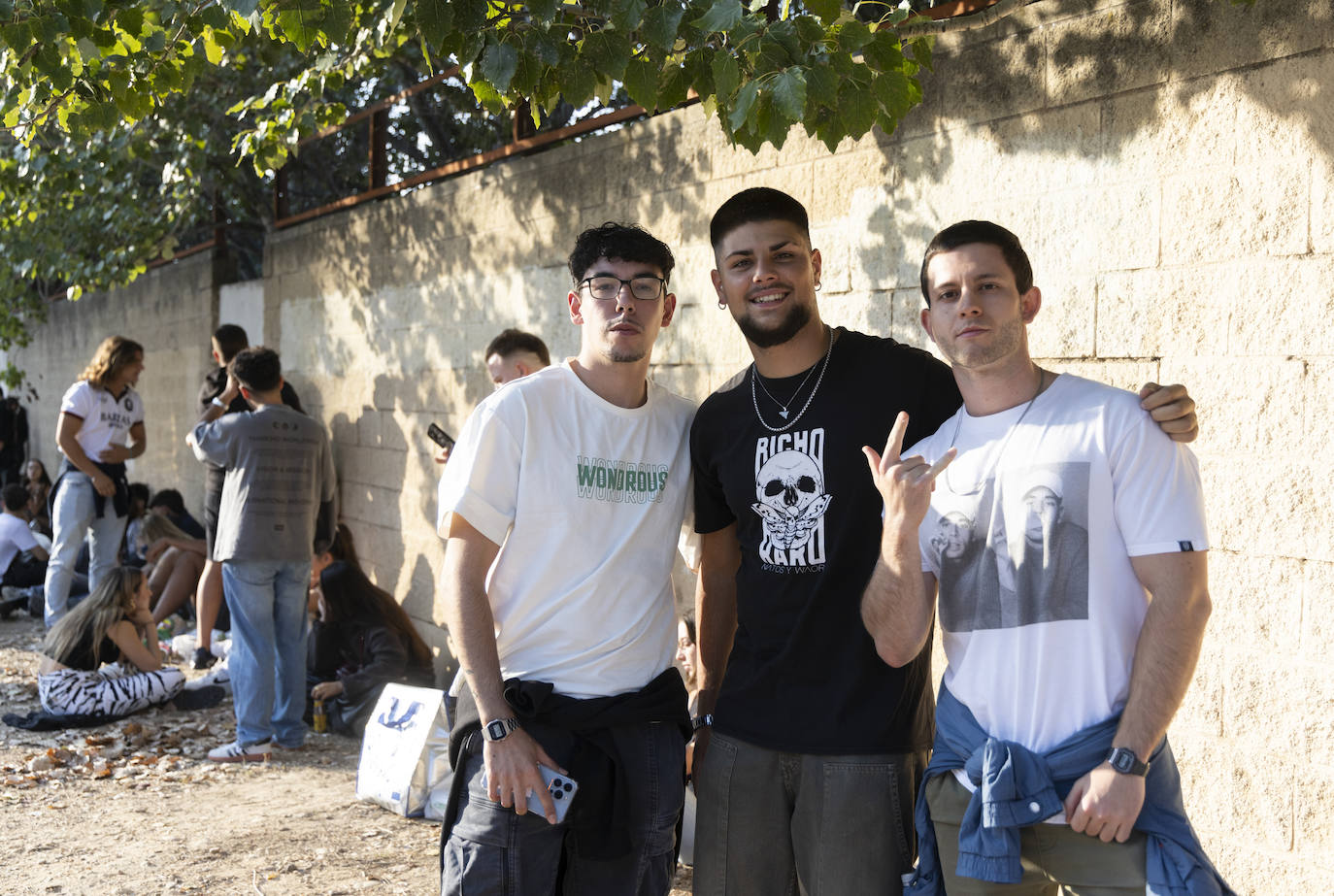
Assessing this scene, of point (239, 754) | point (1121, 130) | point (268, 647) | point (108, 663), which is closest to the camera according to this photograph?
point (1121, 130)

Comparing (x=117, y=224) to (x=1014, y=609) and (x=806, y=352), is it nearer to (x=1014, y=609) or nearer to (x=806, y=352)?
(x=806, y=352)

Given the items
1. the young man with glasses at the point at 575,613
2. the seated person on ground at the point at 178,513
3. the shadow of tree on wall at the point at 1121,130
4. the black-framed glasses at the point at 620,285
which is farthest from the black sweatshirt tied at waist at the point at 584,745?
the seated person on ground at the point at 178,513

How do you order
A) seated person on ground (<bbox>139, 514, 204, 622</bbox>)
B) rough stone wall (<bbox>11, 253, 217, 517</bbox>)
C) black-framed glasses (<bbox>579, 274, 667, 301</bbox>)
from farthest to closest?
rough stone wall (<bbox>11, 253, 217, 517</bbox>) → seated person on ground (<bbox>139, 514, 204, 622</bbox>) → black-framed glasses (<bbox>579, 274, 667, 301</bbox>)

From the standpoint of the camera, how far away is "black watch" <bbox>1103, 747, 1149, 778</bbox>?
81.6 inches

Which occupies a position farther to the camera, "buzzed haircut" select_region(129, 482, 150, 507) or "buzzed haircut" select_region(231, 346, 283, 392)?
"buzzed haircut" select_region(129, 482, 150, 507)

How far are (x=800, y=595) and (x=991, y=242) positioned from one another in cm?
89

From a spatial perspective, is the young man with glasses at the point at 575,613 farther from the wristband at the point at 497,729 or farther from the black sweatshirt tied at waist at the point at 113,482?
the black sweatshirt tied at waist at the point at 113,482

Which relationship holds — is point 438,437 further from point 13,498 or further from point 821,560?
point 13,498

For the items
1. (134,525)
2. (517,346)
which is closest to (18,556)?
(134,525)

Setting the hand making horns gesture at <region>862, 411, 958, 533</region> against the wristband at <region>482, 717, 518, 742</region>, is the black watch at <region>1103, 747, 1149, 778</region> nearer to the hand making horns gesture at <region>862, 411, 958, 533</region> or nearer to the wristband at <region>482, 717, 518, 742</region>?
the hand making horns gesture at <region>862, 411, 958, 533</region>

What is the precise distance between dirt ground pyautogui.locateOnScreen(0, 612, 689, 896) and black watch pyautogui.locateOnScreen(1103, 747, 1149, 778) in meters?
2.60

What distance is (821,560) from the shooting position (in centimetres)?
266

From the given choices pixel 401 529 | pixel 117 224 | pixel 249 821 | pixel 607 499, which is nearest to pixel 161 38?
pixel 607 499

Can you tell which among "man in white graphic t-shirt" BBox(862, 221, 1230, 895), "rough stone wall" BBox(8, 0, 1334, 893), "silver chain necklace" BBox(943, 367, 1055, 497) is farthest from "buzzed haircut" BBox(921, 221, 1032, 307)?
"rough stone wall" BBox(8, 0, 1334, 893)
